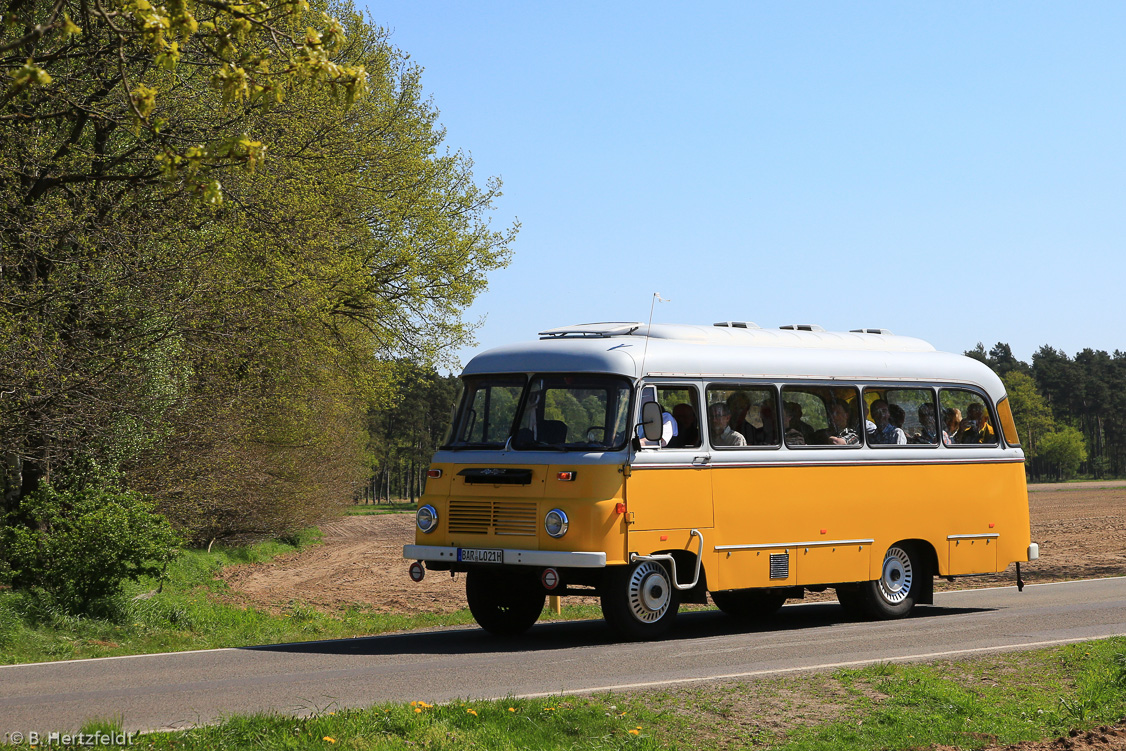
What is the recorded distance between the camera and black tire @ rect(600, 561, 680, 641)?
12.4 meters

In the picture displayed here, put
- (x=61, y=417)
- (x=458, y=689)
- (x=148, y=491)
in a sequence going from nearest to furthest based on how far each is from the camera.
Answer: (x=458, y=689), (x=61, y=417), (x=148, y=491)

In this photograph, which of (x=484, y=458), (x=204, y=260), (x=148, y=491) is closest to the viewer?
(x=484, y=458)

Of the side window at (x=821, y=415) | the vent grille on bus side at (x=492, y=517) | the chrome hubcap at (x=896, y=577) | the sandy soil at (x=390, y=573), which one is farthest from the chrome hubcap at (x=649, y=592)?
the sandy soil at (x=390, y=573)

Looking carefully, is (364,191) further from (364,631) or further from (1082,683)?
(1082,683)

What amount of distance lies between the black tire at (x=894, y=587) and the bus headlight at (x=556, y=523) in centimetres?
480

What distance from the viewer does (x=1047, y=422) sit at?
13438 centimetres

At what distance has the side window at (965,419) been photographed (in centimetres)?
1611

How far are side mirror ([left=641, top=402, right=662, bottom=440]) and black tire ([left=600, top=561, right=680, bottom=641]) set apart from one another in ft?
4.31

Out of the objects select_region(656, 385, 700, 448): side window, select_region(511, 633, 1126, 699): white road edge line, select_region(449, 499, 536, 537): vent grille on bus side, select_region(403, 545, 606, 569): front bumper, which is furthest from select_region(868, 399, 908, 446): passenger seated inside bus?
select_region(449, 499, 536, 537): vent grille on bus side

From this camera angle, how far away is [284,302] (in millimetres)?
19938

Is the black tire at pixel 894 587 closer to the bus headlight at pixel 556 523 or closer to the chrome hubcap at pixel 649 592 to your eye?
the chrome hubcap at pixel 649 592

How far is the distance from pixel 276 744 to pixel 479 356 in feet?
22.7

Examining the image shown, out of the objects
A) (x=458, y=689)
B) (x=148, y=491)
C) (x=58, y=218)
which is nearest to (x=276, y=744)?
(x=458, y=689)

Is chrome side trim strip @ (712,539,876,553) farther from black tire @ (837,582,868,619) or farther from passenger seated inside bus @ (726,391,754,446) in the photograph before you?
passenger seated inside bus @ (726,391,754,446)
